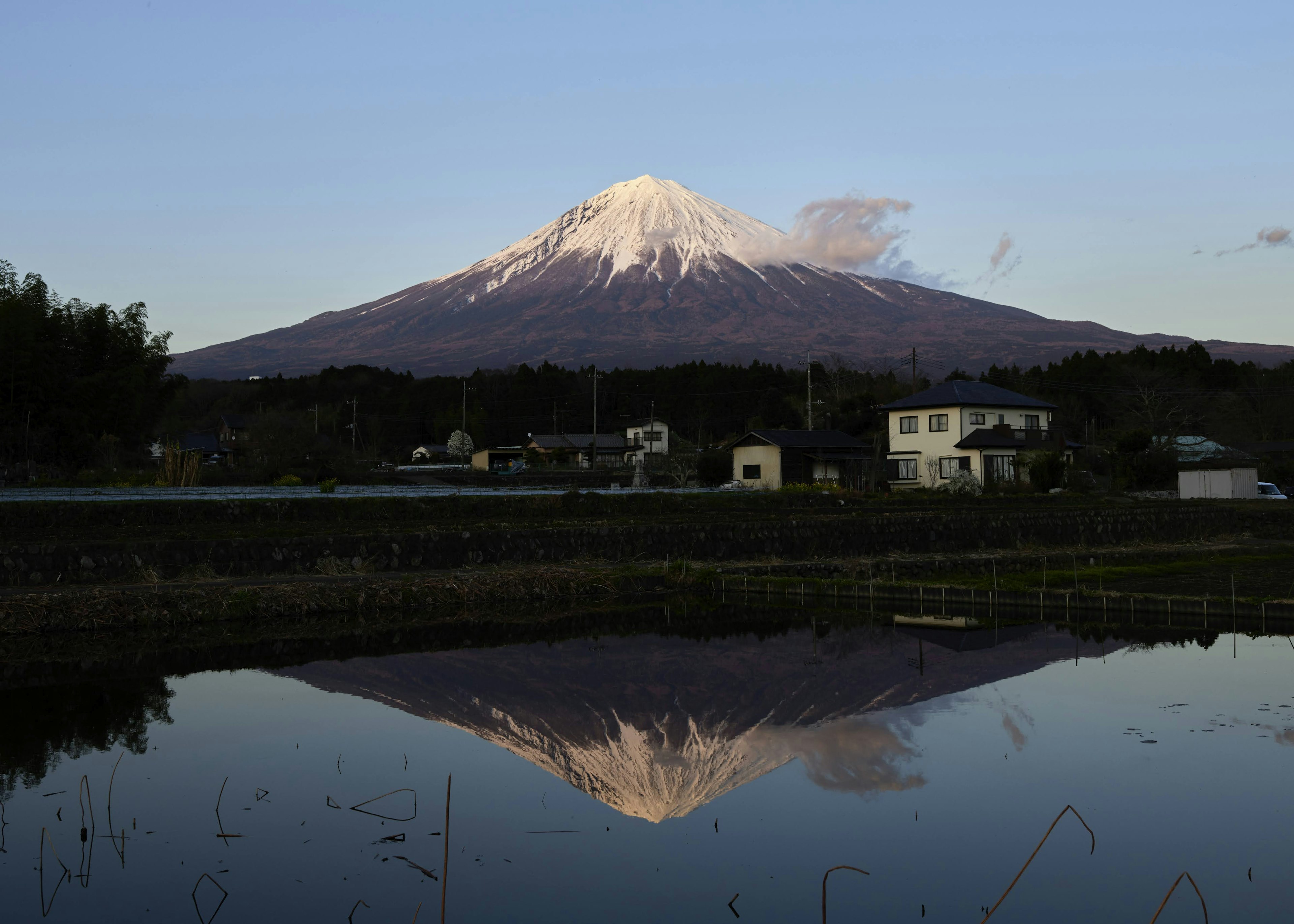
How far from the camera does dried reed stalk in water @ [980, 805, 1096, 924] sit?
453cm

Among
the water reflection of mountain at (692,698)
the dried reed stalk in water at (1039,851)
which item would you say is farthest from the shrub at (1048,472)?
the dried reed stalk in water at (1039,851)

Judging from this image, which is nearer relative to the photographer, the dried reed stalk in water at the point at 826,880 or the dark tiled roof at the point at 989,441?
the dried reed stalk in water at the point at 826,880

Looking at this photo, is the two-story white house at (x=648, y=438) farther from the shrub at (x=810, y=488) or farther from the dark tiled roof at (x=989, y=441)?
the dark tiled roof at (x=989, y=441)

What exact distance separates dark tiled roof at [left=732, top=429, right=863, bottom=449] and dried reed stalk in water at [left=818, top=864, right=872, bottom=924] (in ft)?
123

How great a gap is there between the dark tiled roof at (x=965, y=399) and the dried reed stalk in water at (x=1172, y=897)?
3779 centimetres

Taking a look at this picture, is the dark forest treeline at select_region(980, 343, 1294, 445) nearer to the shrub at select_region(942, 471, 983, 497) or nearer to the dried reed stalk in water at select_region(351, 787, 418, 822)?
the shrub at select_region(942, 471, 983, 497)

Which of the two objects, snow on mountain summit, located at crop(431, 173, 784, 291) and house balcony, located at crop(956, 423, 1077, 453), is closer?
house balcony, located at crop(956, 423, 1077, 453)

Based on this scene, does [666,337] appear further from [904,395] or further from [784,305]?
[904,395]

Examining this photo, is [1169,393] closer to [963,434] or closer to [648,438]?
[963,434]

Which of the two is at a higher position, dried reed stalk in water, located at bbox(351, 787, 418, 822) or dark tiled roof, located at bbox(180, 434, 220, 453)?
dark tiled roof, located at bbox(180, 434, 220, 453)

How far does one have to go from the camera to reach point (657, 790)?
6703 mm

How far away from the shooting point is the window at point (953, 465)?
41.1 meters

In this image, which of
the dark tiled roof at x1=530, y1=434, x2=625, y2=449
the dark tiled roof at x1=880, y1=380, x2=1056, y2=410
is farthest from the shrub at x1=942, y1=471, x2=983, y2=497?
the dark tiled roof at x1=530, y1=434, x2=625, y2=449

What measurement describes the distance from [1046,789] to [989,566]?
40.2ft
